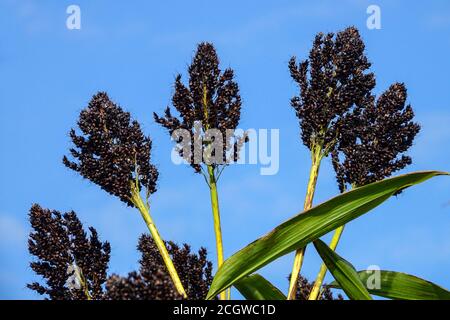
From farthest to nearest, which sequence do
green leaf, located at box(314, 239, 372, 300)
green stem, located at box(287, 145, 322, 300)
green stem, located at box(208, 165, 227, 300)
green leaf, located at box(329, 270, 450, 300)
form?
green stem, located at box(208, 165, 227, 300)
green stem, located at box(287, 145, 322, 300)
green leaf, located at box(329, 270, 450, 300)
green leaf, located at box(314, 239, 372, 300)

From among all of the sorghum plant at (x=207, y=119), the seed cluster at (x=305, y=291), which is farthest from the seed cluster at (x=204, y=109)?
the seed cluster at (x=305, y=291)

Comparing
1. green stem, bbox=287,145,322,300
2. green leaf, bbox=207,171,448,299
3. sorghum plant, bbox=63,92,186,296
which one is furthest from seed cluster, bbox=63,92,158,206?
green leaf, bbox=207,171,448,299

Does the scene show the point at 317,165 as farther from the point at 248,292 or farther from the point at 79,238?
the point at 79,238

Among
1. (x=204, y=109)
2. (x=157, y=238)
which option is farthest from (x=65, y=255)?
(x=204, y=109)

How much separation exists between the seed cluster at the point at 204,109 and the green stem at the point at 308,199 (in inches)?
33.2

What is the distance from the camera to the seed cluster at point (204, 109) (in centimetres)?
876

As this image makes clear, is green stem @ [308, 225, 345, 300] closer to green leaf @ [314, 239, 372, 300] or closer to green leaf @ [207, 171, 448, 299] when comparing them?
green leaf @ [314, 239, 372, 300]

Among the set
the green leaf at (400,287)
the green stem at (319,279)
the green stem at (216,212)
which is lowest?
the green leaf at (400,287)

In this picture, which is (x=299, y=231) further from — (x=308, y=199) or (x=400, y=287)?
(x=308, y=199)

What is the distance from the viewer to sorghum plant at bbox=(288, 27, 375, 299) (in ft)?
28.0

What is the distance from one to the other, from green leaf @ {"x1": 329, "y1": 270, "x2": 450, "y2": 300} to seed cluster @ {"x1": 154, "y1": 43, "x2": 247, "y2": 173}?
2559 mm

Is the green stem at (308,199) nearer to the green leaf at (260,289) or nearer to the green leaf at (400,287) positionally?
the green leaf at (260,289)

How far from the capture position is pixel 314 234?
6.04 meters
